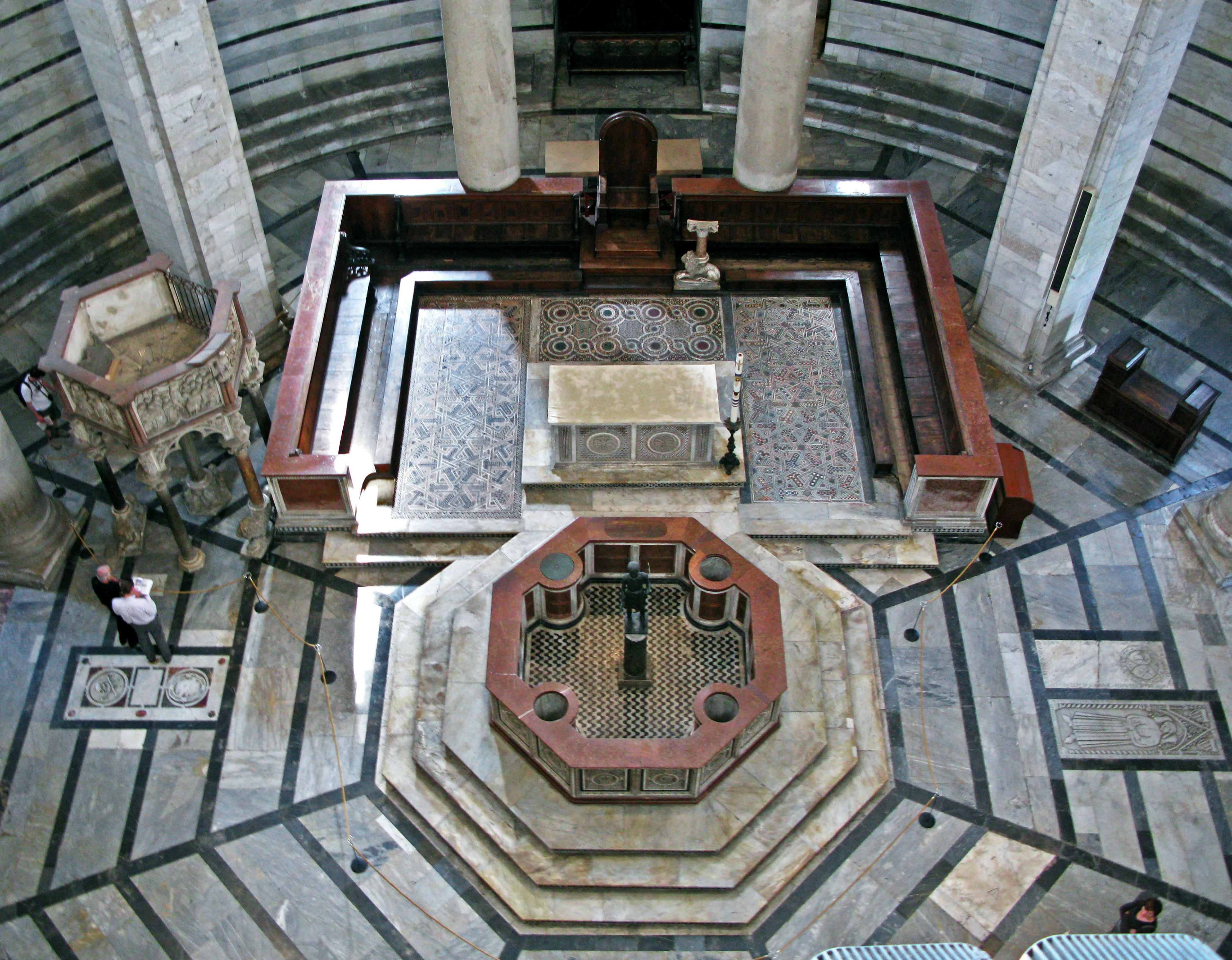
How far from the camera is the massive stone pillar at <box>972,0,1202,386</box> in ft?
37.4

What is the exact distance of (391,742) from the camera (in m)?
10.9

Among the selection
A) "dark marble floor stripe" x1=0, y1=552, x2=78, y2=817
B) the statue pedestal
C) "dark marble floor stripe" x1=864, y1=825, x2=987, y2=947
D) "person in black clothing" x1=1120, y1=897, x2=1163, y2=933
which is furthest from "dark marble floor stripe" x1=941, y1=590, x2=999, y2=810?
"dark marble floor stripe" x1=0, y1=552, x2=78, y2=817

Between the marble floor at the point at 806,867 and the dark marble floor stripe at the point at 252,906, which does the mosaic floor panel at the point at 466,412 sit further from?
the dark marble floor stripe at the point at 252,906

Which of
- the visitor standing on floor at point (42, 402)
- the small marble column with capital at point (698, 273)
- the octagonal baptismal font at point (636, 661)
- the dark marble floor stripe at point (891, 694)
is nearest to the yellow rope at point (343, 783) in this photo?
the octagonal baptismal font at point (636, 661)

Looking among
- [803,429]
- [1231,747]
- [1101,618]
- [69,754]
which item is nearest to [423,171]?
[803,429]

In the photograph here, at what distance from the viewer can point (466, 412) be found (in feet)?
44.0

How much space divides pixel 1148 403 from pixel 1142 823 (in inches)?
179

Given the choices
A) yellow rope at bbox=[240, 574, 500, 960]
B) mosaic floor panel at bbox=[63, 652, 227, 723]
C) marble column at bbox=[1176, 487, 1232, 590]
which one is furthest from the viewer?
marble column at bbox=[1176, 487, 1232, 590]

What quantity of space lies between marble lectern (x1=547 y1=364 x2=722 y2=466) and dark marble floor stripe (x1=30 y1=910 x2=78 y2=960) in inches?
229

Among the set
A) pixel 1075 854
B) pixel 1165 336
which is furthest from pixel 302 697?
pixel 1165 336

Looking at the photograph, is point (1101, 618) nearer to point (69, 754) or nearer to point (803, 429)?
point (803, 429)

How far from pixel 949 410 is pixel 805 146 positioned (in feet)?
18.0

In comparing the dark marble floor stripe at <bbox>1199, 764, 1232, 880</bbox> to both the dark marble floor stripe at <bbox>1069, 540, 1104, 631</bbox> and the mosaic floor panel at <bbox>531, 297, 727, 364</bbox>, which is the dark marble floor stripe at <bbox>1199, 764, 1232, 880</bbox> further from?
the mosaic floor panel at <bbox>531, 297, 727, 364</bbox>

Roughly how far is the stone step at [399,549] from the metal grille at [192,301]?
7.43ft
